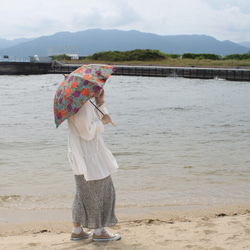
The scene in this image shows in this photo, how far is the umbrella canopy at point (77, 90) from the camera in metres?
3.08

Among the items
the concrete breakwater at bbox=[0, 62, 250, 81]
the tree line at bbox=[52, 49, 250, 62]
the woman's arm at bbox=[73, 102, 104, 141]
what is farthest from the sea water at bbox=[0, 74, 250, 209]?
the tree line at bbox=[52, 49, 250, 62]

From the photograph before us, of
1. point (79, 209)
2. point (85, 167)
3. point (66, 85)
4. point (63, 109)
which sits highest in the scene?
point (66, 85)

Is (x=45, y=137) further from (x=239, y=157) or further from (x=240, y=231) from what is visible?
(x=240, y=231)

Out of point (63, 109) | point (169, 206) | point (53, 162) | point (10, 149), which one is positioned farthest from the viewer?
point (10, 149)

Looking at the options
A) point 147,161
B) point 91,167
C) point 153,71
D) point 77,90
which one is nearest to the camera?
point 77,90

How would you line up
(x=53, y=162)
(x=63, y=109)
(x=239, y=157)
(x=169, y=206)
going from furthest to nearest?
(x=239, y=157) < (x=53, y=162) < (x=169, y=206) < (x=63, y=109)

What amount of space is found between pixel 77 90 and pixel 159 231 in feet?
6.32

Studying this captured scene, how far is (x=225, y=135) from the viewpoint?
11.7m

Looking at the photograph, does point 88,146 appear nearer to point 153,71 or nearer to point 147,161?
point 147,161

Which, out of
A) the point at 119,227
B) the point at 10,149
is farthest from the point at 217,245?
the point at 10,149

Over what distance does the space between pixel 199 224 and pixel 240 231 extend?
0.53 m

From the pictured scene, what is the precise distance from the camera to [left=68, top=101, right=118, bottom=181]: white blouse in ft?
10.5

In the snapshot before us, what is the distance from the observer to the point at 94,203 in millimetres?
3342

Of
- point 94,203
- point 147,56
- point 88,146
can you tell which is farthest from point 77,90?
point 147,56
